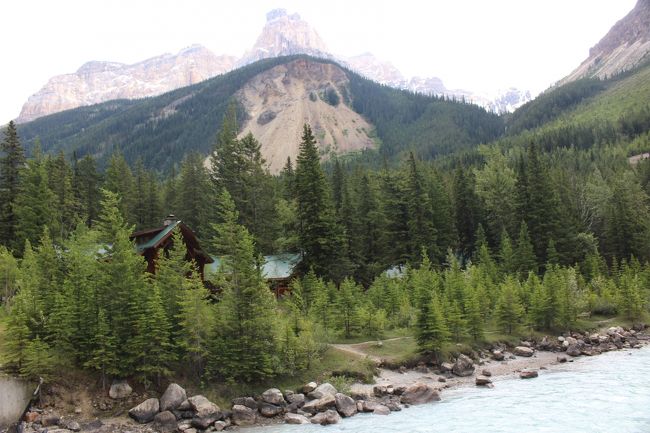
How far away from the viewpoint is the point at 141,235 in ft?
134

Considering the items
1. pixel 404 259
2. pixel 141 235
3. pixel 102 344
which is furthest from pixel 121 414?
pixel 404 259

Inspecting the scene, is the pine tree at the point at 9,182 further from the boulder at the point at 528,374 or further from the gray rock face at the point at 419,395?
the boulder at the point at 528,374

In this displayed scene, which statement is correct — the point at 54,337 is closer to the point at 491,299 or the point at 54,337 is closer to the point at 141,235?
the point at 141,235

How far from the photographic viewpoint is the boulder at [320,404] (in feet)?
83.9

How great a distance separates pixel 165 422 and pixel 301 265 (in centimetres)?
2952

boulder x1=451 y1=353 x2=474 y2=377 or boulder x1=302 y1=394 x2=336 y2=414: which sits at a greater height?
boulder x1=302 y1=394 x2=336 y2=414

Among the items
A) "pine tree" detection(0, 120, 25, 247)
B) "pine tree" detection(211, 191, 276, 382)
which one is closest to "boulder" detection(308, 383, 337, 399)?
"pine tree" detection(211, 191, 276, 382)

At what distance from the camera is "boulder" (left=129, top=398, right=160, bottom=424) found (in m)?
Answer: 23.6

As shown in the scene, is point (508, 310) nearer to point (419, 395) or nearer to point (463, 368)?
point (463, 368)

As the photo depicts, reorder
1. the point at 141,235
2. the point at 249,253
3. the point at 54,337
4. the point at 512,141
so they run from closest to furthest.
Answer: the point at 54,337 < the point at 249,253 < the point at 141,235 < the point at 512,141

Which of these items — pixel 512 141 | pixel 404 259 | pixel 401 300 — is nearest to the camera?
pixel 401 300

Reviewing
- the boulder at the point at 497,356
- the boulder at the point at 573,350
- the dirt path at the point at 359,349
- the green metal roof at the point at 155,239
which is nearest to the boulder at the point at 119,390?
the dirt path at the point at 359,349

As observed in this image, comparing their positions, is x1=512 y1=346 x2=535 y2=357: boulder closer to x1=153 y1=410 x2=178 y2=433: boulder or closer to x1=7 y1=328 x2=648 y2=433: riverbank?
x1=7 y1=328 x2=648 y2=433: riverbank

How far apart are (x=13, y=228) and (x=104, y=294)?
35.3 m
